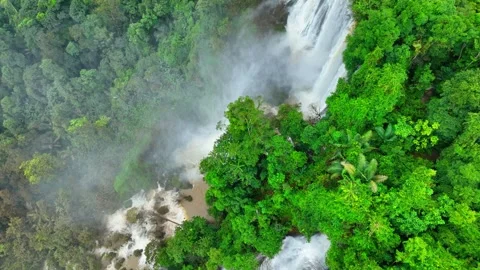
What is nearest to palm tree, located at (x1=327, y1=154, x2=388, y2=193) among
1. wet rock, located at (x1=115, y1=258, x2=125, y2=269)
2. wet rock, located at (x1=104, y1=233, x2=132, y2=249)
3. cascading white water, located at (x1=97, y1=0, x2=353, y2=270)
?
cascading white water, located at (x1=97, y1=0, x2=353, y2=270)

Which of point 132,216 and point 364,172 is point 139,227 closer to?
point 132,216

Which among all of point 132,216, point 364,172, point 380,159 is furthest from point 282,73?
point 132,216

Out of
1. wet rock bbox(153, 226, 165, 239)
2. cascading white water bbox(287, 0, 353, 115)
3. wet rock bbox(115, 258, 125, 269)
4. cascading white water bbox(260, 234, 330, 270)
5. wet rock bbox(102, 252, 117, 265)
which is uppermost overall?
cascading white water bbox(287, 0, 353, 115)

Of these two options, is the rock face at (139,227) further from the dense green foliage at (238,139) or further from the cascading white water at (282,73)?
the dense green foliage at (238,139)

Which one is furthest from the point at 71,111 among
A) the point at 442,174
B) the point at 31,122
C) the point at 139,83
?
the point at 442,174

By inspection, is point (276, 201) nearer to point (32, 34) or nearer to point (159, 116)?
point (159, 116)

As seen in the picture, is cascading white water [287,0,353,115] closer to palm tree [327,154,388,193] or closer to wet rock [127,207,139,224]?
palm tree [327,154,388,193]
